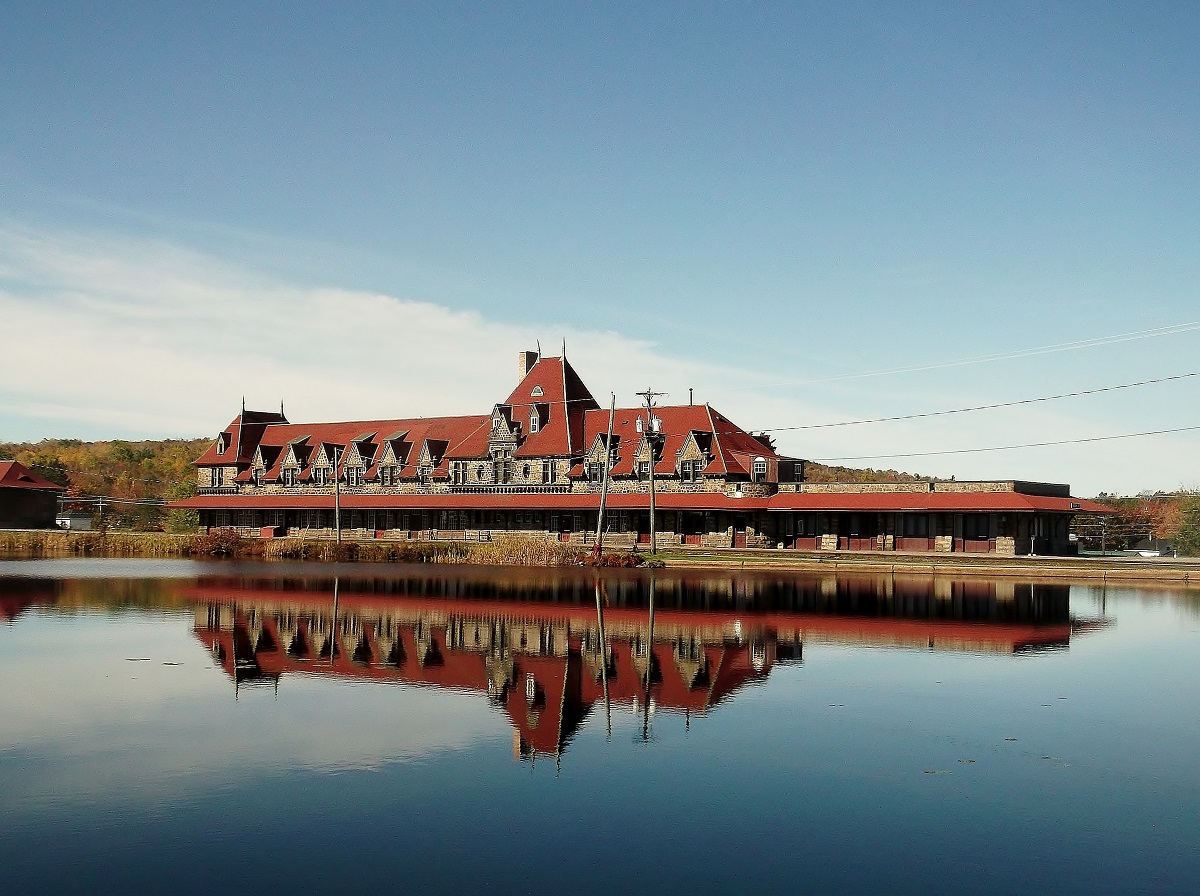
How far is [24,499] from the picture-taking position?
94875 millimetres

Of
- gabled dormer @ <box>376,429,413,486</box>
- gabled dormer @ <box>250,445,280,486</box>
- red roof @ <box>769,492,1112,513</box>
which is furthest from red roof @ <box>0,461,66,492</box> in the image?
red roof @ <box>769,492,1112,513</box>

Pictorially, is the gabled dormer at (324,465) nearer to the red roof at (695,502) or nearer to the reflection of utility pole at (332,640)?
the red roof at (695,502)

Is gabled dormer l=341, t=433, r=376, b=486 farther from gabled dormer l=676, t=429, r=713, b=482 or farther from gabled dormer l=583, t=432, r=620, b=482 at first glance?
gabled dormer l=676, t=429, r=713, b=482

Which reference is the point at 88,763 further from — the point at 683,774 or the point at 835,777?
the point at 835,777

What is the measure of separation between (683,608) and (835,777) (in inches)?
866

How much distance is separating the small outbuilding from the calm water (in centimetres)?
6907

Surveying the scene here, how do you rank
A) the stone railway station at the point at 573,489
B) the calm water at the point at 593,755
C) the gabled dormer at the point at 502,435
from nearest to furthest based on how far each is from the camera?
the calm water at the point at 593,755 → the stone railway station at the point at 573,489 → the gabled dormer at the point at 502,435

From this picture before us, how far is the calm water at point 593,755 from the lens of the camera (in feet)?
39.8

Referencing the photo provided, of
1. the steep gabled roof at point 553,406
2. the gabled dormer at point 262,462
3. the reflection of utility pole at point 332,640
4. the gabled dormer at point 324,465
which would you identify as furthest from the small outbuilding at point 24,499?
the reflection of utility pole at point 332,640

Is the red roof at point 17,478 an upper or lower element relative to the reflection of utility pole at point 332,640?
upper

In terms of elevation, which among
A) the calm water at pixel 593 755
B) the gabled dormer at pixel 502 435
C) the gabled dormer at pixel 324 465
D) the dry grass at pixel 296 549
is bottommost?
the calm water at pixel 593 755

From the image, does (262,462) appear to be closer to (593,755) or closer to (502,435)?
(502,435)

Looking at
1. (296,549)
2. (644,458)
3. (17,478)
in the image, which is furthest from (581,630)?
(17,478)

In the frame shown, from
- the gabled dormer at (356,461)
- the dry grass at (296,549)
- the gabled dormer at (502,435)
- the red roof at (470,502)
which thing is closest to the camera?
the dry grass at (296,549)
